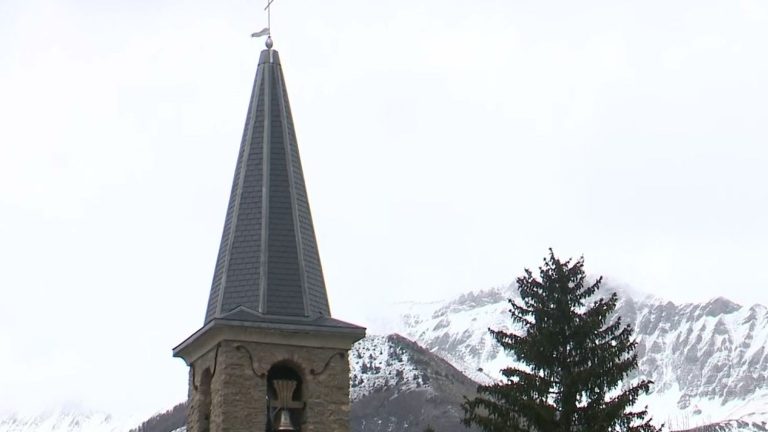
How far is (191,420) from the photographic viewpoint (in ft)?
108

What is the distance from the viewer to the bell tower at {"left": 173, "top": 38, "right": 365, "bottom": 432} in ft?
103

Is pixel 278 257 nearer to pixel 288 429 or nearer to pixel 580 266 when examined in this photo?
pixel 288 429

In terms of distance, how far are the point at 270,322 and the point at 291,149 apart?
14.7ft

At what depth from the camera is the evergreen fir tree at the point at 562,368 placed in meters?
33.9

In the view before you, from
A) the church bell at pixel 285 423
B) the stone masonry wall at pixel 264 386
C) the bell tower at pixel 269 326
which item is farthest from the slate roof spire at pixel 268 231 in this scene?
the church bell at pixel 285 423

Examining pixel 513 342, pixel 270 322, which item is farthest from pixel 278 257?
pixel 513 342

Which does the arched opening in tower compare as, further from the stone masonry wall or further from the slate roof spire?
the slate roof spire

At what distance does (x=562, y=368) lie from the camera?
3478cm

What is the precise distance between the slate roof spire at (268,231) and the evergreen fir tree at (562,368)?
4869 mm

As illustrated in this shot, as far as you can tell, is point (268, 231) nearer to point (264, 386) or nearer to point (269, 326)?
point (269, 326)

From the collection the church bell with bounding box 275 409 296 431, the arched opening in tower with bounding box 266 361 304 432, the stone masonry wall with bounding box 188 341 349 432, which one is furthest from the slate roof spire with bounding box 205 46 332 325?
the church bell with bounding box 275 409 296 431

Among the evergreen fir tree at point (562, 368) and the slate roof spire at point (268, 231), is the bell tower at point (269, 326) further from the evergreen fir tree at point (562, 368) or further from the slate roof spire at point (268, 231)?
the evergreen fir tree at point (562, 368)

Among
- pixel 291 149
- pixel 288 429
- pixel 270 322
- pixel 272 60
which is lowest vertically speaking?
pixel 288 429

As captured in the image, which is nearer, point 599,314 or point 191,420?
point 191,420
